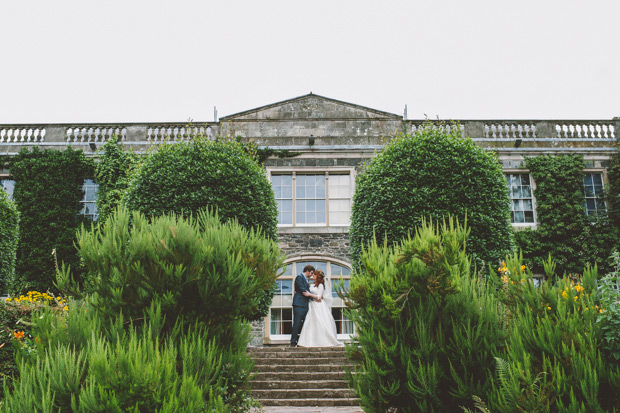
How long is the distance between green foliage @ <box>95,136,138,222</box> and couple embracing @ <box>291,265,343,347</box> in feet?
23.1

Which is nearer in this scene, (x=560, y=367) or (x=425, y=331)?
(x=560, y=367)

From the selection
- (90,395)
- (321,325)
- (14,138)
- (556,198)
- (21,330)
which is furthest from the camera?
(14,138)

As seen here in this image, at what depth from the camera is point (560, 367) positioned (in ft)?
15.1

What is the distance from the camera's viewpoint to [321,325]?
1254 cm

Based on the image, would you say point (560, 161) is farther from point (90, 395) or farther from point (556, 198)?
point (90, 395)

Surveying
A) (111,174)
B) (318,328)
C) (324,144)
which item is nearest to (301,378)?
(318,328)

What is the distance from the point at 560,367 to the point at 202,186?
776 centimetres

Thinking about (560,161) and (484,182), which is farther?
(560,161)

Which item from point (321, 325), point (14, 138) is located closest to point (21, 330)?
point (321, 325)

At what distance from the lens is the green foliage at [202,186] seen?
34.9 ft

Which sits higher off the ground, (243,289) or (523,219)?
(523,219)

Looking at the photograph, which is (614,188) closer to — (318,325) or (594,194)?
(594,194)

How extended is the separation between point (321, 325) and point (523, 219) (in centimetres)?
832

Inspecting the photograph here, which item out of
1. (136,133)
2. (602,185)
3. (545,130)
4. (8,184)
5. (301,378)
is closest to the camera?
(301,378)
